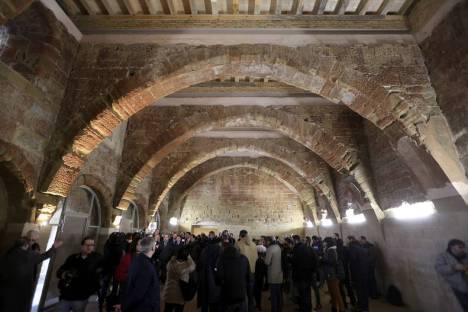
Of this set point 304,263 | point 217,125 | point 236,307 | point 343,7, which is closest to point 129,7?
point 217,125

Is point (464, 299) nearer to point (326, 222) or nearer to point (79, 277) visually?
point (79, 277)

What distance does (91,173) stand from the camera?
17.6 feet

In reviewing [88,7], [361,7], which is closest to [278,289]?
[361,7]

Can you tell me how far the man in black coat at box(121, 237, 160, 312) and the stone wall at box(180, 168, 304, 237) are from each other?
33.8 feet

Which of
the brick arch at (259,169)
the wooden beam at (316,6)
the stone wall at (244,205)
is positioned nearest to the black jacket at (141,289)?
the wooden beam at (316,6)

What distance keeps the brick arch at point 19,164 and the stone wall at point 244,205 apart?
29.6ft

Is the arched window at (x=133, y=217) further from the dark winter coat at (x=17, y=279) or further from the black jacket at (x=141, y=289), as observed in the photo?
the black jacket at (x=141, y=289)

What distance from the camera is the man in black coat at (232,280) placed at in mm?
2842

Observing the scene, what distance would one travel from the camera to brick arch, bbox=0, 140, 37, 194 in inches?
125

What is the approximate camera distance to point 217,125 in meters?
6.67

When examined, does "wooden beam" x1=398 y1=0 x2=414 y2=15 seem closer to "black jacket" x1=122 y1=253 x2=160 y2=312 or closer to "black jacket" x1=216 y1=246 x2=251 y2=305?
"black jacket" x1=216 y1=246 x2=251 y2=305

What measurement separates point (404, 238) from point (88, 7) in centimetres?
705

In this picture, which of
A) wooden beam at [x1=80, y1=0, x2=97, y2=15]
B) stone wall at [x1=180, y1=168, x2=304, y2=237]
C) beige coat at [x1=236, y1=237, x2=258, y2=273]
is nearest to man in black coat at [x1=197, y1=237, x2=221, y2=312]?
beige coat at [x1=236, y1=237, x2=258, y2=273]

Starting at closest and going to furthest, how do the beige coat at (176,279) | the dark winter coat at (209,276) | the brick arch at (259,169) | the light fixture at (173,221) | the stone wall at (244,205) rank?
the beige coat at (176,279)
the dark winter coat at (209,276)
the brick arch at (259,169)
the light fixture at (173,221)
the stone wall at (244,205)
